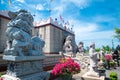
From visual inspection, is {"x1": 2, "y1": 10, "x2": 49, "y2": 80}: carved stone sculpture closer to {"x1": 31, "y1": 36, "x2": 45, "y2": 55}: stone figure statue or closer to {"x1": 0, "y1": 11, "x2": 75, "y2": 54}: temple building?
{"x1": 31, "y1": 36, "x2": 45, "y2": 55}: stone figure statue

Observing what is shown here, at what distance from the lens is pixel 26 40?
563cm

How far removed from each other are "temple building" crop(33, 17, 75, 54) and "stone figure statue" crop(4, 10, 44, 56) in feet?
44.8

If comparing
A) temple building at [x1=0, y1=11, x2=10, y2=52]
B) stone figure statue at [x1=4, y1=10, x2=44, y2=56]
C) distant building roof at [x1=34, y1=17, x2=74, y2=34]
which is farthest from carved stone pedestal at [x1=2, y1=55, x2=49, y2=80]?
distant building roof at [x1=34, y1=17, x2=74, y2=34]

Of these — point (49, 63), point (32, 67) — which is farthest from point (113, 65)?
point (32, 67)

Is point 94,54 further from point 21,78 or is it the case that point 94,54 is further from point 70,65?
point 21,78

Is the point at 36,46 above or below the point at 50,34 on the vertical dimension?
below

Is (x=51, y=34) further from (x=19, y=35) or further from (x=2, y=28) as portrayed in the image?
(x=19, y=35)

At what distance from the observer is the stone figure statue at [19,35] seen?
5.27m

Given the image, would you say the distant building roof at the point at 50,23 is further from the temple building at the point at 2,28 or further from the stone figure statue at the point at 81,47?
the temple building at the point at 2,28

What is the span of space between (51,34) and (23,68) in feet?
49.1

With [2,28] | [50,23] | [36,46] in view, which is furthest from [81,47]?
[36,46]

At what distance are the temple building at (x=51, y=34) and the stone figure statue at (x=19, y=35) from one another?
1366 centimetres

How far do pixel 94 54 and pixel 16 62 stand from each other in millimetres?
4835

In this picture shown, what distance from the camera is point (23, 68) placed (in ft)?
17.8
